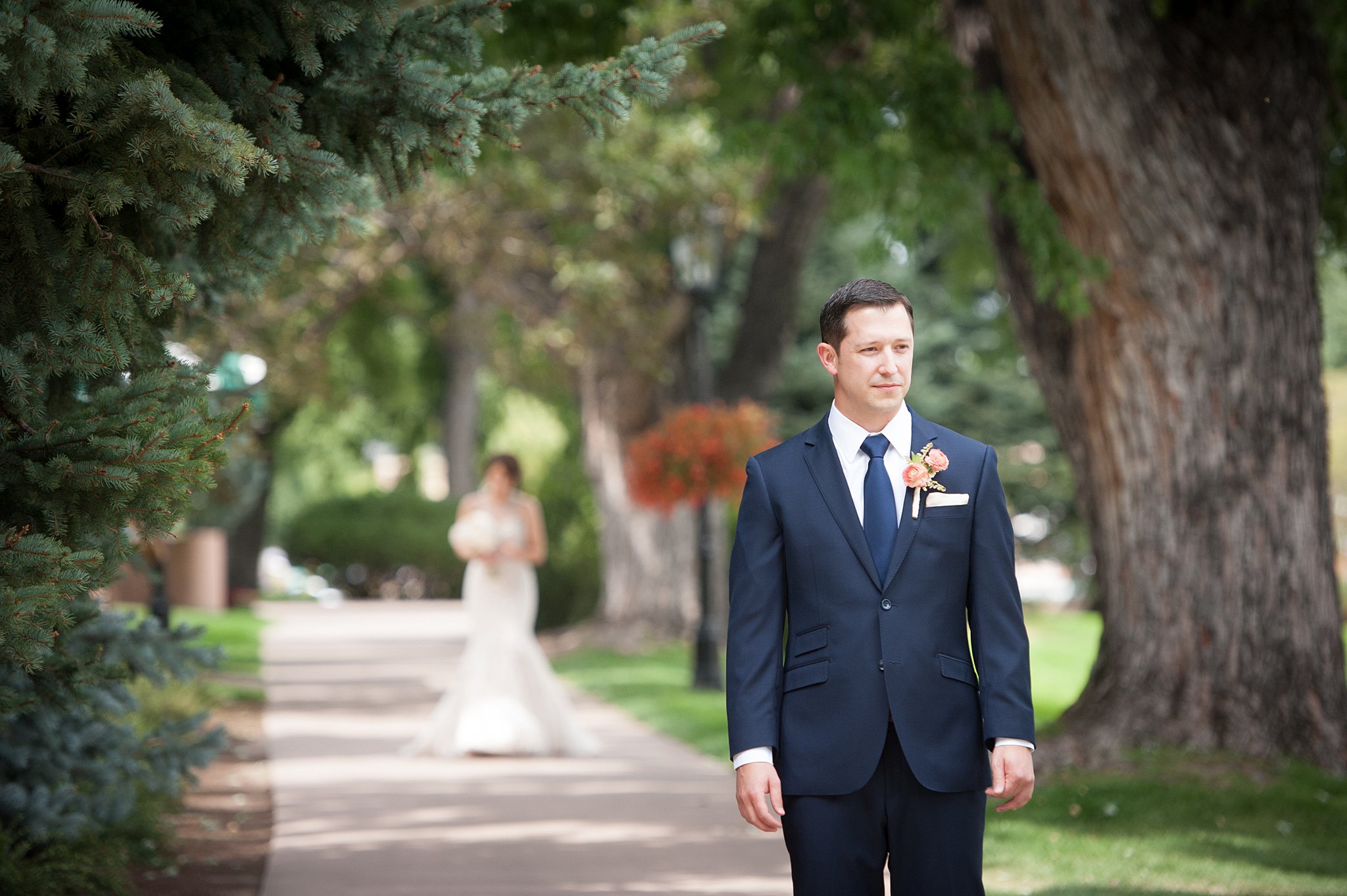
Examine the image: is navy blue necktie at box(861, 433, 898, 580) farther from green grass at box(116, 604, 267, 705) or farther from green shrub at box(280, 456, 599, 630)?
green shrub at box(280, 456, 599, 630)

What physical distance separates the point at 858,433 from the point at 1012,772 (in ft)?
2.88

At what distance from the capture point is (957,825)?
11.1 ft

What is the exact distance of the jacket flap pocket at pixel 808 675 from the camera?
11.1 feet

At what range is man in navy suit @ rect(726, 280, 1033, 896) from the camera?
132 inches

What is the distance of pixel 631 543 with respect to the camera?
2023 centimetres

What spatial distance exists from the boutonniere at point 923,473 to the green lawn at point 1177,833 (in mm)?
3331

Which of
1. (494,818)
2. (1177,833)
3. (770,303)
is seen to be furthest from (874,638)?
(770,303)

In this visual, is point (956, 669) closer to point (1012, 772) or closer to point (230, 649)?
point (1012, 772)

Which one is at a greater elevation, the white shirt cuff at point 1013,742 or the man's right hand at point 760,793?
the white shirt cuff at point 1013,742

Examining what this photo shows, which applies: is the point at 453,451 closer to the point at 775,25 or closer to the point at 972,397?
the point at 972,397

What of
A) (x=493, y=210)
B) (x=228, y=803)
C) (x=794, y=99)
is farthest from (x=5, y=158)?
(x=794, y=99)

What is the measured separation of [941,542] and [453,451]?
34022 mm

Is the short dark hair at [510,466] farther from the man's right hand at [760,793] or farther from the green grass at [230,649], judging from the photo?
the man's right hand at [760,793]

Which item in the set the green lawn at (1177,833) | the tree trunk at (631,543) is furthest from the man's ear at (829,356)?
the tree trunk at (631,543)
